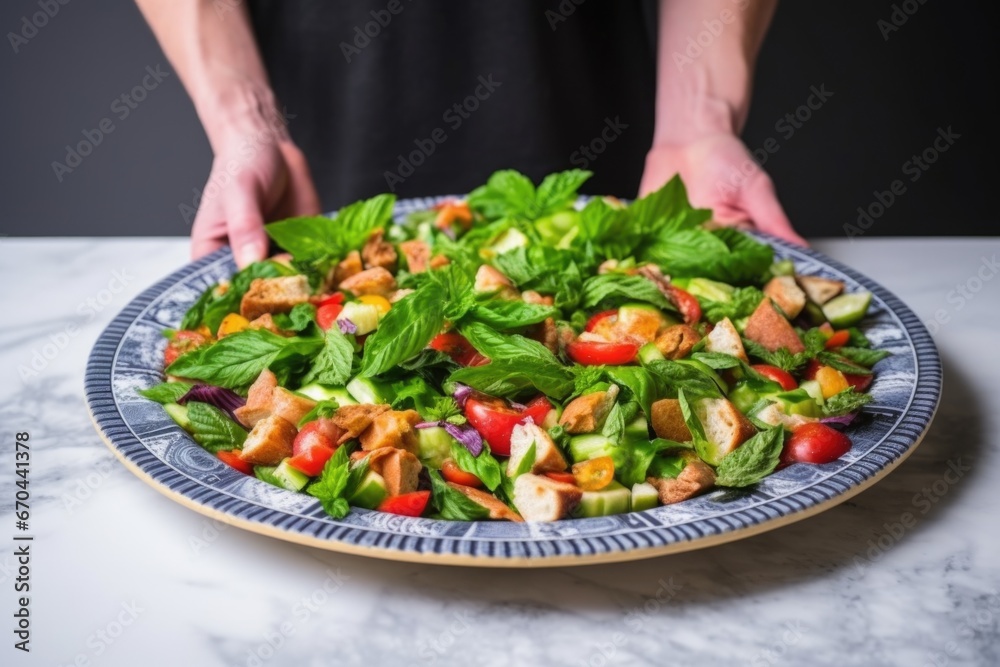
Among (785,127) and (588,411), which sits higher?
(588,411)

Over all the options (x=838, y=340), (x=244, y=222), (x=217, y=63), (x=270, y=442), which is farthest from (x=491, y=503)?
(x=217, y=63)

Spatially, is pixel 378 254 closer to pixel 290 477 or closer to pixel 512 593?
pixel 290 477

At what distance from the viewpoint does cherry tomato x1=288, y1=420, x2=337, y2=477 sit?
1795 mm

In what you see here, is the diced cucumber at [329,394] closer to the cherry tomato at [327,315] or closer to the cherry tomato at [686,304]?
the cherry tomato at [327,315]

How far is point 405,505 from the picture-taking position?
1711mm

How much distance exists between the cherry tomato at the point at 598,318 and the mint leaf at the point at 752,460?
19.9 inches

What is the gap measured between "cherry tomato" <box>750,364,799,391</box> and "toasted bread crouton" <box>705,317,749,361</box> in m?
0.04

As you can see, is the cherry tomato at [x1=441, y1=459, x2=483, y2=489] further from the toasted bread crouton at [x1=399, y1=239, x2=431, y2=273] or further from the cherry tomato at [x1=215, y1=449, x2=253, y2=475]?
the toasted bread crouton at [x1=399, y1=239, x2=431, y2=273]

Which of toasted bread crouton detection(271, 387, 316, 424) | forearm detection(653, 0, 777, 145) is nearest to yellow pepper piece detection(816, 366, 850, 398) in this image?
toasted bread crouton detection(271, 387, 316, 424)

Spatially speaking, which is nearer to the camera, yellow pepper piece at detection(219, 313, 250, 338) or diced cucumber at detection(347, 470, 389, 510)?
diced cucumber at detection(347, 470, 389, 510)

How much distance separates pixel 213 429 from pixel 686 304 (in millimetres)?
1069

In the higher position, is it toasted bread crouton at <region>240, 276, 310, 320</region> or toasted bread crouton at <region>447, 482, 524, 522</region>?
toasted bread crouton at <region>240, 276, 310, 320</region>

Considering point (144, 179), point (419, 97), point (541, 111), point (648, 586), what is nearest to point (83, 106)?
point (144, 179)

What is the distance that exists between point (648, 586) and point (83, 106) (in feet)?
13.9
